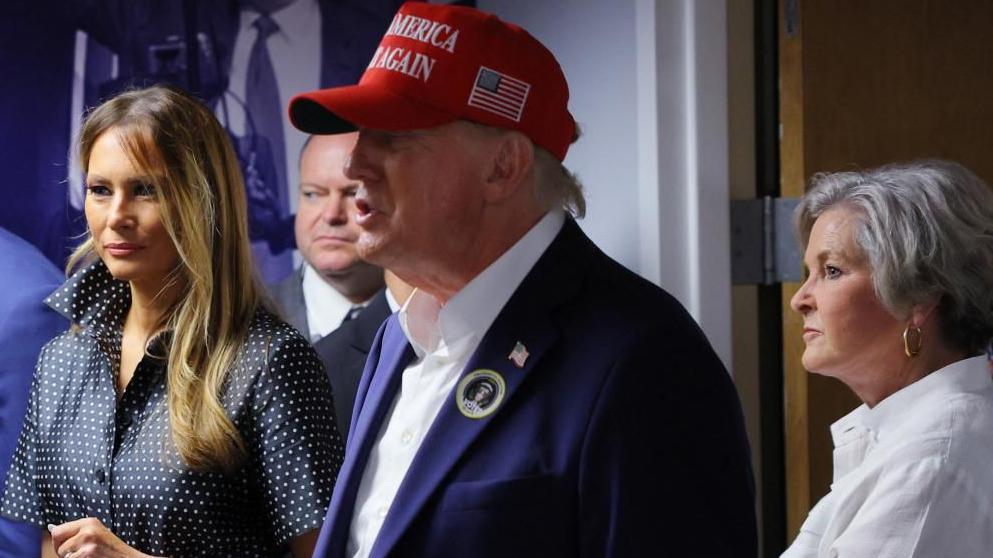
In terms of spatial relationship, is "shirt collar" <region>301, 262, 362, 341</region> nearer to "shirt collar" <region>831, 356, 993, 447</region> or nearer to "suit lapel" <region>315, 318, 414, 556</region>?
"suit lapel" <region>315, 318, 414, 556</region>

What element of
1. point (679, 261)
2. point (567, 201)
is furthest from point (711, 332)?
point (567, 201)

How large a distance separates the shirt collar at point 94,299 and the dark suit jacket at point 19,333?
0.26 metres

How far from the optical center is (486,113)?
4.56 ft

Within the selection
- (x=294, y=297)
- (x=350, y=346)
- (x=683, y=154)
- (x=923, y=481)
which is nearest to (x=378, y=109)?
(x=923, y=481)

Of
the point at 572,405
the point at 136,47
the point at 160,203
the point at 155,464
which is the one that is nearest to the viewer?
the point at 572,405

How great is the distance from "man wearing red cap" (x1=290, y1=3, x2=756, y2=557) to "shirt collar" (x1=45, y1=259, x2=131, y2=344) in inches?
27.0

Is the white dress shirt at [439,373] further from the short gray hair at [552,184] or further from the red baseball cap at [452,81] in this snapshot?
the red baseball cap at [452,81]

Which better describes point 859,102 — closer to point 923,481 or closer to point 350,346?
point 923,481

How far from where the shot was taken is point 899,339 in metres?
1.77

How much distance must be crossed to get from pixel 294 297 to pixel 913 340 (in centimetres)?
138

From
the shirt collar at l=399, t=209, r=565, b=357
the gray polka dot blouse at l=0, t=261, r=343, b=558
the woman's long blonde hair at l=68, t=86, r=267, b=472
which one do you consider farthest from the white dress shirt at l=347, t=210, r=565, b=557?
the woman's long blonde hair at l=68, t=86, r=267, b=472

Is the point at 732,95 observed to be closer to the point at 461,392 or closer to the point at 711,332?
the point at 711,332

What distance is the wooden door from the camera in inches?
89.9

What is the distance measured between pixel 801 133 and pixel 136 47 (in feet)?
4.08
